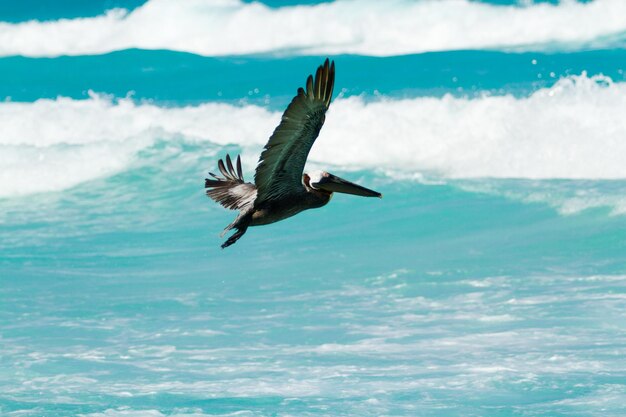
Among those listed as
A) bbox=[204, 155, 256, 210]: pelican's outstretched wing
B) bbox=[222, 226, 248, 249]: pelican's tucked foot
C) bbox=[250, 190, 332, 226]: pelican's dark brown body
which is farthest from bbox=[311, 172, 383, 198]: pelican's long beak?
bbox=[204, 155, 256, 210]: pelican's outstretched wing

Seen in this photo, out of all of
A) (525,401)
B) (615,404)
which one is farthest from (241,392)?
(615,404)

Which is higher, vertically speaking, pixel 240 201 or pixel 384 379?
pixel 384 379

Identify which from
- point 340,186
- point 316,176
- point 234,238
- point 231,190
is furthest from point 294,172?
point 231,190

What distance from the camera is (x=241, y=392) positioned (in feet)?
137

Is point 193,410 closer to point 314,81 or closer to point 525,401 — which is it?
point 525,401

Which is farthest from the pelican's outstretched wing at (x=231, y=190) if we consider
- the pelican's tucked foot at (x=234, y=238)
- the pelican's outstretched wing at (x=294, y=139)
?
the pelican's outstretched wing at (x=294, y=139)

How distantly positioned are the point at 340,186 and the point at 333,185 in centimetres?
7

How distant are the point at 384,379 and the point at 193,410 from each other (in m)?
8.31

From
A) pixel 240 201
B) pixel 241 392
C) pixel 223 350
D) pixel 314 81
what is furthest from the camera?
pixel 223 350

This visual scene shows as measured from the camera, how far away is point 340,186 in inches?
324

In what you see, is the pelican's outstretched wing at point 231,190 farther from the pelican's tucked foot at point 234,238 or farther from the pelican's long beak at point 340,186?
the pelican's long beak at point 340,186

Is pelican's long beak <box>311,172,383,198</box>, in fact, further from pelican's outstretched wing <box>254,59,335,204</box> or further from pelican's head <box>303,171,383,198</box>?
pelican's outstretched wing <box>254,59,335,204</box>

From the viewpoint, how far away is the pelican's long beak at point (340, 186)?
8148 mm

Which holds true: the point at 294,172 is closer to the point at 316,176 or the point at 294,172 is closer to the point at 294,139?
the point at 316,176
